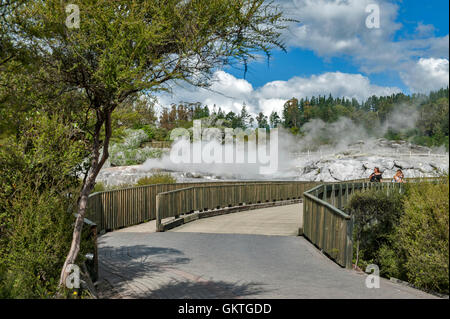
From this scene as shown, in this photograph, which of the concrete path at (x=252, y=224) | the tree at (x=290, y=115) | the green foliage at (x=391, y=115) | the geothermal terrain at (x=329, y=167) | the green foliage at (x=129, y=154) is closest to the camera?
the green foliage at (x=391, y=115)

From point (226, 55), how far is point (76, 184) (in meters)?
4.36

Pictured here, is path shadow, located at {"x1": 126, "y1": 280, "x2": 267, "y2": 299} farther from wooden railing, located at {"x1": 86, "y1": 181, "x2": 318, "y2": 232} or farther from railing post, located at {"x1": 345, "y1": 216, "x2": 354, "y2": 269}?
wooden railing, located at {"x1": 86, "y1": 181, "x2": 318, "y2": 232}

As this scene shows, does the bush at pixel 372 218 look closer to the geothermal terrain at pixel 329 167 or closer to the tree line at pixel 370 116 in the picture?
the tree line at pixel 370 116

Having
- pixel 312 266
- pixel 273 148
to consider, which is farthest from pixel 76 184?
pixel 273 148

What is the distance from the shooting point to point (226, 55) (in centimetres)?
665

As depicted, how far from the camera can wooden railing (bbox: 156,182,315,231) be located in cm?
1491

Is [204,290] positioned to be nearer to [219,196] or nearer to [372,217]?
[372,217]

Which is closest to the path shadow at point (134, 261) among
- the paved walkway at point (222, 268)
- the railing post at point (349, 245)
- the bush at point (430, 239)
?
the paved walkway at point (222, 268)

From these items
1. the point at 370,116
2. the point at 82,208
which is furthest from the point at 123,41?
the point at 370,116

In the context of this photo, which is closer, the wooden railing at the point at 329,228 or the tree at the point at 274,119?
the wooden railing at the point at 329,228

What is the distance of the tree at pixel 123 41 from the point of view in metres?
5.92

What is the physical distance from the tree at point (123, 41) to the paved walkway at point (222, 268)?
83.7 inches

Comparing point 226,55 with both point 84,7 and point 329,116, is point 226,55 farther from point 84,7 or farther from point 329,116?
point 329,116
